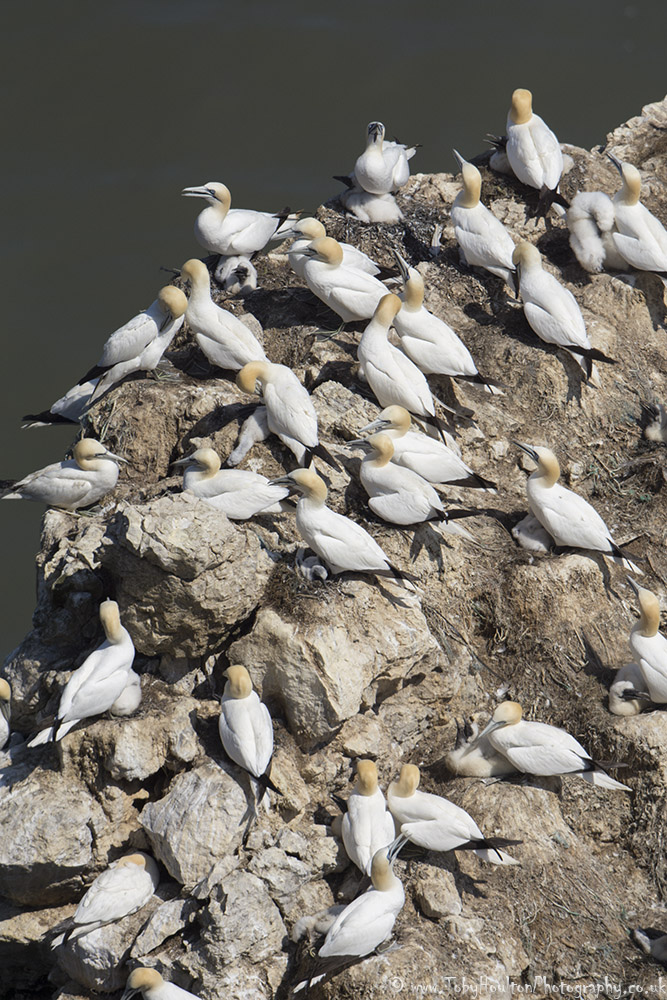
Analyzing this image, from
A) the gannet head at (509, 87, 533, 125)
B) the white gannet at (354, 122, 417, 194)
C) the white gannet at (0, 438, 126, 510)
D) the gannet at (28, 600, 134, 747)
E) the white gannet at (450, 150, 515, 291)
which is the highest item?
the gannet head at (509, 87, 533, 125)

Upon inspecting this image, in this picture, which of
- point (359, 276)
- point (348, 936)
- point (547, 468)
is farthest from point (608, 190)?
point (348, 936)

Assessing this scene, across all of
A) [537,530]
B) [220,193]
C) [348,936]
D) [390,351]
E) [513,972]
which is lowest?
[513,972]

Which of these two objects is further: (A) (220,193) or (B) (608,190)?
(B) (608,190)

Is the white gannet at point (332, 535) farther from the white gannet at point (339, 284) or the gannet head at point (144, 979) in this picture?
the gannet head at point (144, 979)

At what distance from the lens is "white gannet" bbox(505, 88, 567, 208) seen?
10695 millimetres

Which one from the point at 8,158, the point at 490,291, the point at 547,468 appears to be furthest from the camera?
the point at 8,158

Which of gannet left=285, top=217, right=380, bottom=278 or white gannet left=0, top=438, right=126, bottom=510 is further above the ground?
gannet left=285, top=217, right=380, bottom=278

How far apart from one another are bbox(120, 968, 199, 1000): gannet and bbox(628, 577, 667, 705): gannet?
3.71m

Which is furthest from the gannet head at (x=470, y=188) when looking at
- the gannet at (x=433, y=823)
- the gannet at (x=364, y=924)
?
the gannet at (x=364, y=924)

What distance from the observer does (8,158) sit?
22.2 meters

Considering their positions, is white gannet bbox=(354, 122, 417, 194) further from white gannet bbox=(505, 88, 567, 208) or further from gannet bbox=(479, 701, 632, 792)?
gannet bbox=(479, 701, 632, 792)

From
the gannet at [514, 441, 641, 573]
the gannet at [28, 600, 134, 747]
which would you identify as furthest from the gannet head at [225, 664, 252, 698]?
the gannet at [514, 441, 641, 573]

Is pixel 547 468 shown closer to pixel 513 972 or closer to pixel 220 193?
pixel 513 972

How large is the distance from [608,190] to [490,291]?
83.6 inches
